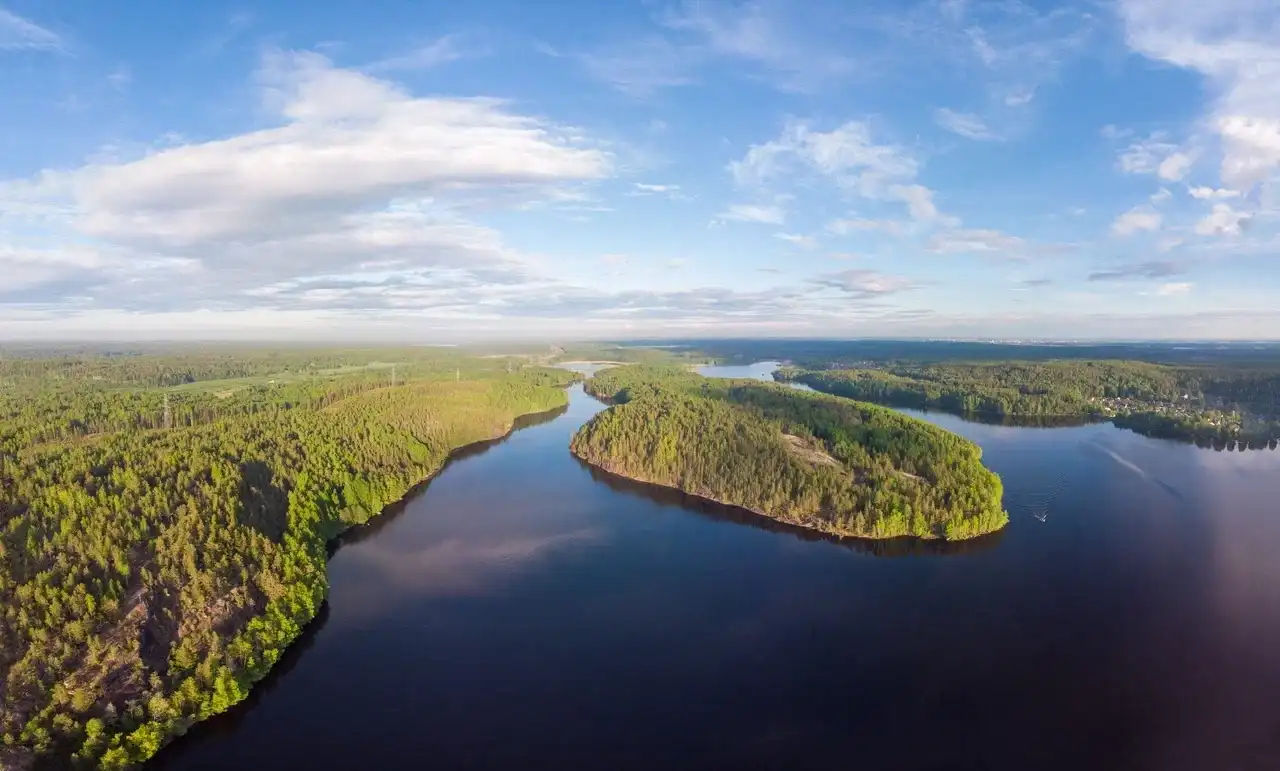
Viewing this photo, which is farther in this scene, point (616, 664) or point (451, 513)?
point (451, 513)

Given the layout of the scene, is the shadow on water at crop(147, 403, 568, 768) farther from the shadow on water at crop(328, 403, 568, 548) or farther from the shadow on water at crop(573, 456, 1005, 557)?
the shadow on water at crop(573, 456, 1005, 557)

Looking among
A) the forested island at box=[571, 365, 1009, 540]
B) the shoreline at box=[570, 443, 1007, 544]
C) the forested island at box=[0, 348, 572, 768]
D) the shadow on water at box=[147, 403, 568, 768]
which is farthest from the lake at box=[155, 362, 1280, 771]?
the forested island at box=[571, 365, 1009, 540]

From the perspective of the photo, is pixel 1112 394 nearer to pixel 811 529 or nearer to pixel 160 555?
pixel 811 529

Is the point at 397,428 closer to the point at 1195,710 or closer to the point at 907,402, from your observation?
the point at 1195,710

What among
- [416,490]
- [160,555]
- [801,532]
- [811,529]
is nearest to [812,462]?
[811,529]

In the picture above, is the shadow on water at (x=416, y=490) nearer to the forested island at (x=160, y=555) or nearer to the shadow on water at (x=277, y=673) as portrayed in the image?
the shadow on water at (x=277, y=673)

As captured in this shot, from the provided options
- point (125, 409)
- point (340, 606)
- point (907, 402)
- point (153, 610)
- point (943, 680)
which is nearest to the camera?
point (943, 680)

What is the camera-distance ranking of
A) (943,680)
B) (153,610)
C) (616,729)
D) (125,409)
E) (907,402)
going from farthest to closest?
(907,402) → (125,409) → (153,610) → (943,680) → (616,729)

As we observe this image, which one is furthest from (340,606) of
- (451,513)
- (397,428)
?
(397,428)
